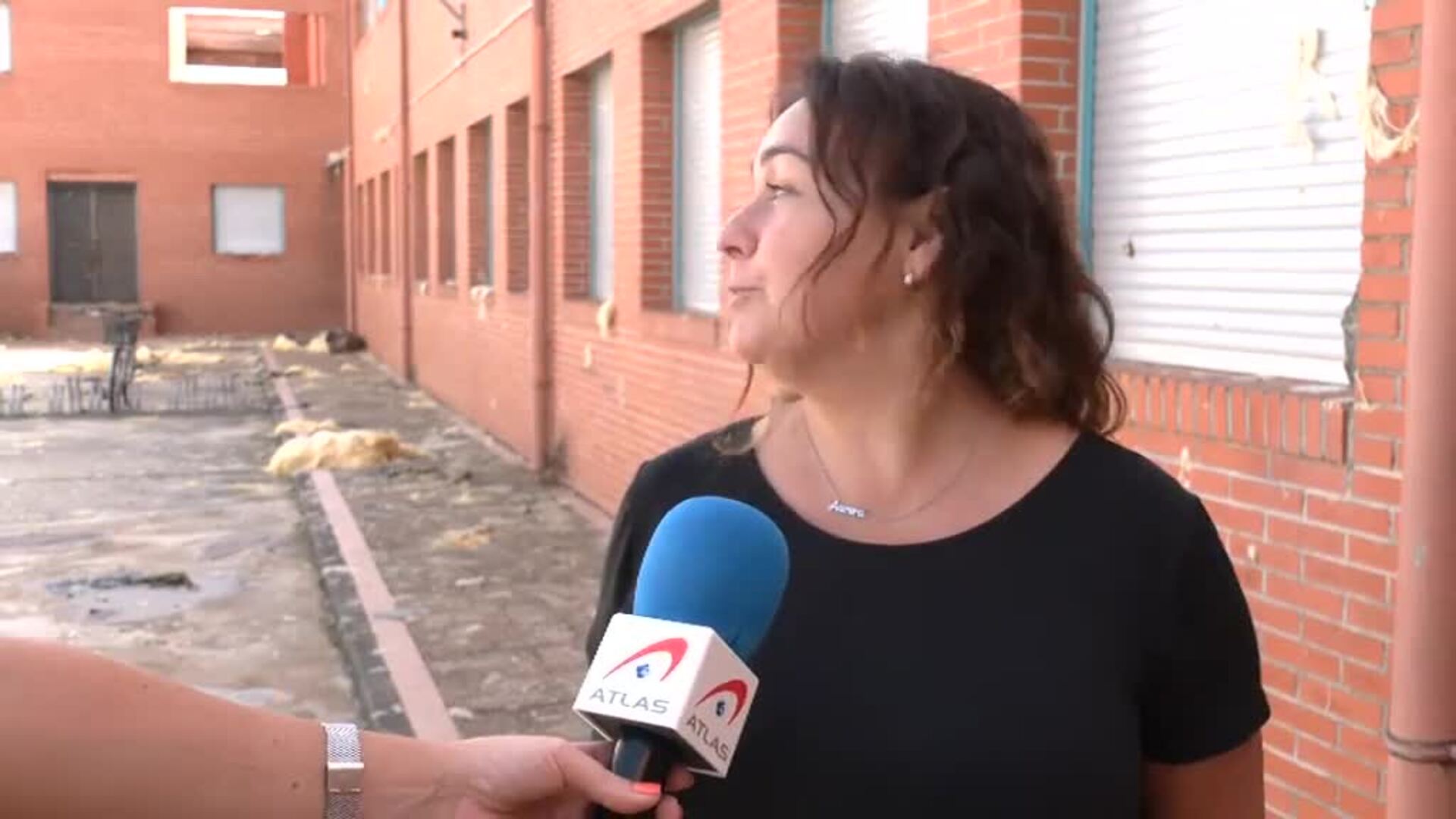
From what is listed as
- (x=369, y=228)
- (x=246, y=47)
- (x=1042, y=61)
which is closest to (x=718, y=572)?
(x=1042, y=61)

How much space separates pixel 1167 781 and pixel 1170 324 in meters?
2.99

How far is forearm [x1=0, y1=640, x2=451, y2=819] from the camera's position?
4.36 feet

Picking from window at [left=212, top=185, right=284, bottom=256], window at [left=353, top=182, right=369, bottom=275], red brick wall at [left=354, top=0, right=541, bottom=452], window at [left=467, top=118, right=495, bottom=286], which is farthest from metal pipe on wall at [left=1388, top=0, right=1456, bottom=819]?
window at [left=212, top=185, right=284, bottom=256]

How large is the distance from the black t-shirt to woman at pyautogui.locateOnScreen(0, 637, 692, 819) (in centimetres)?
28

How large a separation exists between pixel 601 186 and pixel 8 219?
24.9 metres

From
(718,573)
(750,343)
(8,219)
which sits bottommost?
(718,573)

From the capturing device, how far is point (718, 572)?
1643mm

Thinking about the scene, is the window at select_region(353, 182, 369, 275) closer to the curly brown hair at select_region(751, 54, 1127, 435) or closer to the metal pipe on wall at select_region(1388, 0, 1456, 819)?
the metal pipe on wall at select_region(1388, 0, 1456, 819)

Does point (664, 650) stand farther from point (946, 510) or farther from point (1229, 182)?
point (1229, 182)

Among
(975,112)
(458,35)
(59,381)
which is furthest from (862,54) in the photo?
(59,381)

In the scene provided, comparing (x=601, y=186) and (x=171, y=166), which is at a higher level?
(x=171, y=166)

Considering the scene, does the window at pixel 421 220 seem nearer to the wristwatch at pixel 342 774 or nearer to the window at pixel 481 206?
the window at pixel 481 206

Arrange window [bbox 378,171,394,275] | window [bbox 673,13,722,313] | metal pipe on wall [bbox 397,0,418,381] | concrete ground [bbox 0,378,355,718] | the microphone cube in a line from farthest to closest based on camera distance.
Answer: window [bbox 378,171,394,275] < metal pipe on wall [bbox 397,0,418,381] < window [bbox 673,13,722,313] < concrete ground [bbox 0,378,355,718] < the microphone cube

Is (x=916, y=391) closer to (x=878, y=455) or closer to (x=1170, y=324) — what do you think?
(x=878, y=455)
